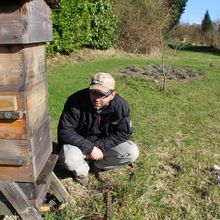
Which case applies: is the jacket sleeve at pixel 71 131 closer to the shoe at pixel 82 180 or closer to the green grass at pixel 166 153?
the shoe at pixel 82 180

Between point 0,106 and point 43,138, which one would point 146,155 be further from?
point 0,106

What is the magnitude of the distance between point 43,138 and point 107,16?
13.2 metres

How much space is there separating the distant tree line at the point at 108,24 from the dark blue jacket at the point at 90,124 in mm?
7751

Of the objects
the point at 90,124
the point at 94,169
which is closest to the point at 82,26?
the point at 94,169

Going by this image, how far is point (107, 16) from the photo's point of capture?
15609 millimetres

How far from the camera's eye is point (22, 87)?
2539mm

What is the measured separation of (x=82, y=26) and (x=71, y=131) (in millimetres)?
10816

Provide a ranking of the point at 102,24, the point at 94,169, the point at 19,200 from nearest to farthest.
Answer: the point at 19,200 → the point at 94,169 → the point at 102,24

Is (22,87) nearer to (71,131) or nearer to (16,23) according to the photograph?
(16,23)

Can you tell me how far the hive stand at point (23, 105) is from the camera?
2449 mm

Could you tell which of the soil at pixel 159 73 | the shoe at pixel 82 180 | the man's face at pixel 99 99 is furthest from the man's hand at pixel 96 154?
the soil at pixel 159 73

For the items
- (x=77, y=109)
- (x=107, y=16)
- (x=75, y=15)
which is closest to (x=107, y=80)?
(x=77, y=109)

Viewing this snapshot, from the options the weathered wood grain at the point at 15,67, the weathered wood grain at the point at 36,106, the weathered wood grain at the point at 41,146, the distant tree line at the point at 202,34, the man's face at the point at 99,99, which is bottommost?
the distant tree line at the point at 202,34

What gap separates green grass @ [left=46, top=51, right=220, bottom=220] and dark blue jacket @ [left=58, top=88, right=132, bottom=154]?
1.58 feet
